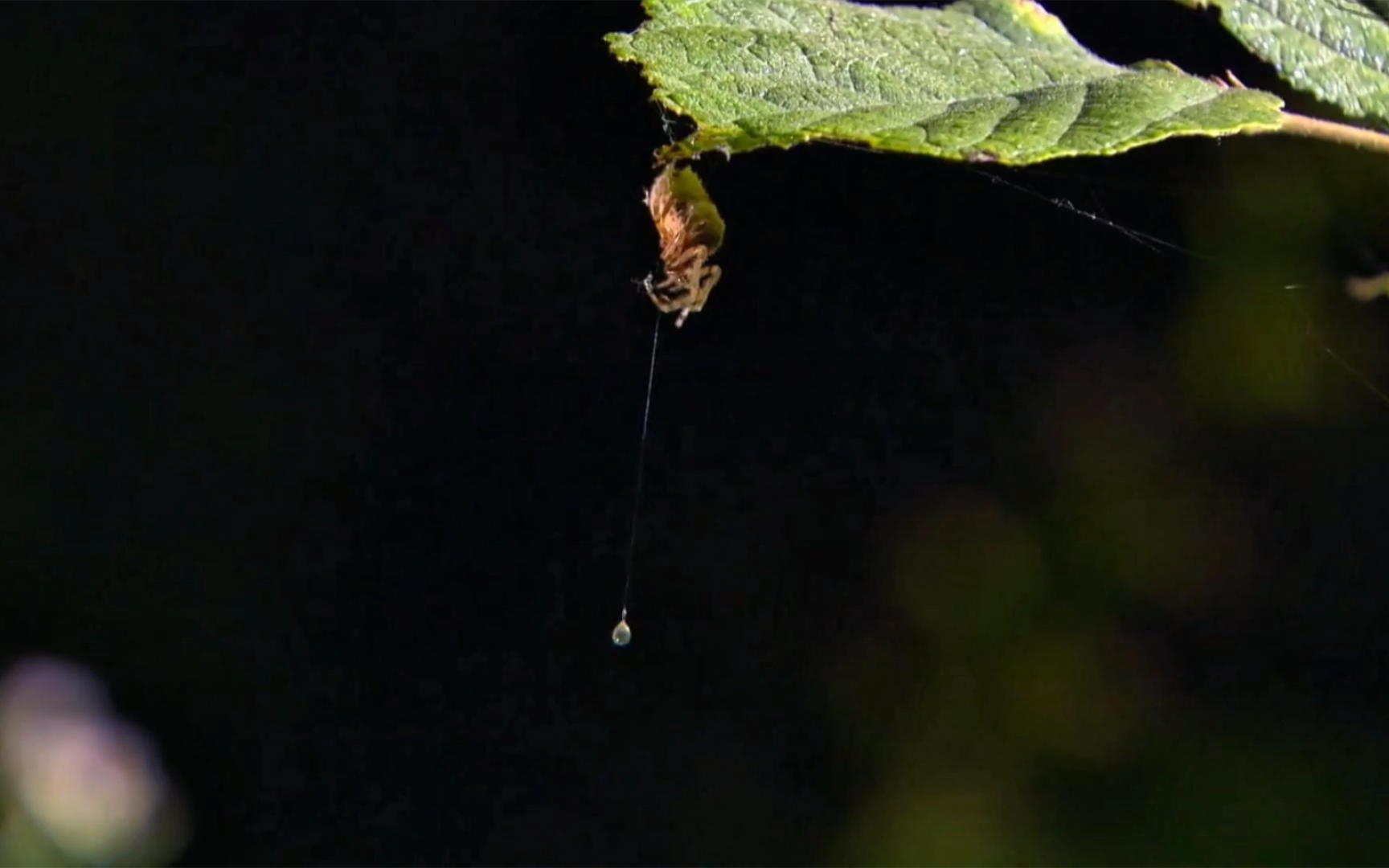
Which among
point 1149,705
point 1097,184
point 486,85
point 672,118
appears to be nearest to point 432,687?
point 486,85

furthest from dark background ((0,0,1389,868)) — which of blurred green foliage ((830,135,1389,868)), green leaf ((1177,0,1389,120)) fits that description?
green leaf ((1177,0,1389,120))

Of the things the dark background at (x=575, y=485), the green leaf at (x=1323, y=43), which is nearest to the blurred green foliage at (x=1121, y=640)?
the dark background at (x=575, y=485)

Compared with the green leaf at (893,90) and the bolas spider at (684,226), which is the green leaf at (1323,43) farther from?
the bolas spider at (684,226)

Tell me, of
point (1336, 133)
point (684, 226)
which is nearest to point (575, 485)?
point (684, 226)

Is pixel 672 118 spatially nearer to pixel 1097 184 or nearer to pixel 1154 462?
pixel 1097 184

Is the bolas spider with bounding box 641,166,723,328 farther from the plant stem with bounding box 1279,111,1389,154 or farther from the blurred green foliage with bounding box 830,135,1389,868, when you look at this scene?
the blurred green foliage with bounding box 830,135,1389,868

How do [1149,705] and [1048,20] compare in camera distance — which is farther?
[1149,705]
